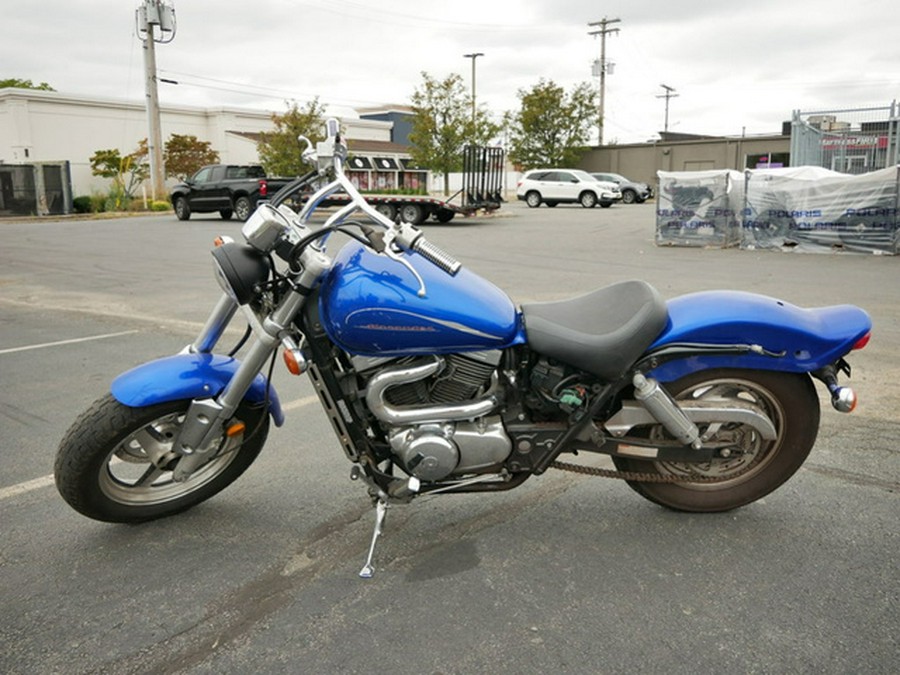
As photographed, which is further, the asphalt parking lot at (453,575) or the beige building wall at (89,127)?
the beige building wall at (89,127)

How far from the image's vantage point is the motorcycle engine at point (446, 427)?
2.86 m

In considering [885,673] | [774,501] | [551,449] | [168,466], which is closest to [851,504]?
[774,501]

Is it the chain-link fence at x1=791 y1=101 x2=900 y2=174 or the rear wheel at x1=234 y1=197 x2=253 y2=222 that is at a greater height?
the chain-link fence at x1=791 y1=101 x2=900 y2=174

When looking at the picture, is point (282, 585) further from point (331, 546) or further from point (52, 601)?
point (52, 601)

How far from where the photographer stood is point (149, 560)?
3.04 metres

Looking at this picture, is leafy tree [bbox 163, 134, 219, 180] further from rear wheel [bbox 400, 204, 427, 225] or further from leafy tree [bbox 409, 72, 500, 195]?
rear wheel [bbox 400, 204, 427, 225]

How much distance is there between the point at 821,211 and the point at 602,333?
12827mm

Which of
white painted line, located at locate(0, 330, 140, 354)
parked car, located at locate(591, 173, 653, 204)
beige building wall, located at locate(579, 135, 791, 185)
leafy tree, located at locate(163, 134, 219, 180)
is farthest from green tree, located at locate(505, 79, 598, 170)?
white painted line, located at locate(0, 330, 140, 354)

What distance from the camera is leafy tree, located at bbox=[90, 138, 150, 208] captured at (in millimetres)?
38531

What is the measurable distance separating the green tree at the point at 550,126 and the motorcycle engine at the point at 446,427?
42881 millimetres

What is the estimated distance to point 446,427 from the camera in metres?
2.89

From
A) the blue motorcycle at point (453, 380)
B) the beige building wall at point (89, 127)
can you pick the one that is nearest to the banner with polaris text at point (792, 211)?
the blue motorcycle at point (453, 380)

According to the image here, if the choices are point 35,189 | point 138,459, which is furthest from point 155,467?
point 35,189

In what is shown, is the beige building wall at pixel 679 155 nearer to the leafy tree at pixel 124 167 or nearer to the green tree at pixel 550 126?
the green tree at pixel 550 126
